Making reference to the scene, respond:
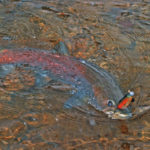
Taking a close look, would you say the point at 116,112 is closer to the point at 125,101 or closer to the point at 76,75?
the point at 125,101

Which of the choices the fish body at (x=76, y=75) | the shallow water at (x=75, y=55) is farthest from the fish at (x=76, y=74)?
Answer: the shallow water at (x=75, y=55)

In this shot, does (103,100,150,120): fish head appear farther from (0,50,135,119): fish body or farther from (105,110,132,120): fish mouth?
(0,50,135,119): fish body

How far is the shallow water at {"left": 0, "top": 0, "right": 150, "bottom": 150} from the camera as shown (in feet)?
10.8

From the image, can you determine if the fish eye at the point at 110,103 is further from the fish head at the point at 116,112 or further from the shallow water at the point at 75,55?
the shallow water at the point at 75,55

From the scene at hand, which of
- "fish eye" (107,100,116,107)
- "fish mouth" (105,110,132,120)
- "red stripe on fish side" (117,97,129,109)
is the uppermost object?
"red stripe on fish side" (117,97,129,109)

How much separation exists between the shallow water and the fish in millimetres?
141

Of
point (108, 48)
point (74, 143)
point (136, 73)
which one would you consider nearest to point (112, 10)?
point (108, 48)

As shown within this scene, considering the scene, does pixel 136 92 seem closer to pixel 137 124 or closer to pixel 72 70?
pixel 137 124

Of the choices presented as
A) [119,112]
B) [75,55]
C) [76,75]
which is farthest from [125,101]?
[75,55]

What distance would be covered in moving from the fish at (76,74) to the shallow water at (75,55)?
14cm

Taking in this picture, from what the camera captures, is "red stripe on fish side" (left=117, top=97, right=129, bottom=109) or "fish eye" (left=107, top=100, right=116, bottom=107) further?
"fish eye" (left=107, top=100, right=116, bottom=107)

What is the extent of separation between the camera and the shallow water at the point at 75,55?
10.8ft

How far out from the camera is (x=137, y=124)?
3492 mm

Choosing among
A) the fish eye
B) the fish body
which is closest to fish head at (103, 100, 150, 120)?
the fish eye
